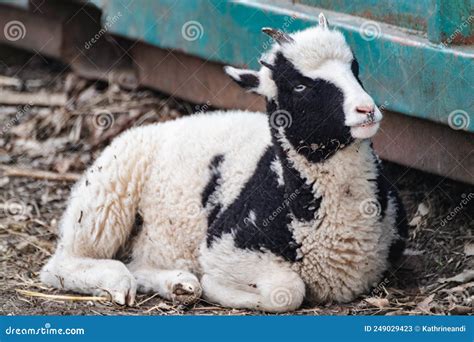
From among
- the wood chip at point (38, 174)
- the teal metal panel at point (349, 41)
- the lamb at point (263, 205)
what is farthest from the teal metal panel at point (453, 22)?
the wood chip at point (38, 174)

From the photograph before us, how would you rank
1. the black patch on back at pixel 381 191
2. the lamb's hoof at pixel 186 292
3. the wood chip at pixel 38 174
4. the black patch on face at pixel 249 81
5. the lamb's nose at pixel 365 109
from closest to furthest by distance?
the lamb's nose at pixel 365 109
the black patch on back at pixel 381 191
the black patch on face at pixel 249 81
the lamb's hoof at pixel 186 292
the wood chip at pixel 38 174

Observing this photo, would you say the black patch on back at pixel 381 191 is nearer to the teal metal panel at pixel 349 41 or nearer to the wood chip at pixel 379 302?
the wood chip at pixel 379 302

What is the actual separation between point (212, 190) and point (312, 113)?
954 millimetres

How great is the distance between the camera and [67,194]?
7938mm

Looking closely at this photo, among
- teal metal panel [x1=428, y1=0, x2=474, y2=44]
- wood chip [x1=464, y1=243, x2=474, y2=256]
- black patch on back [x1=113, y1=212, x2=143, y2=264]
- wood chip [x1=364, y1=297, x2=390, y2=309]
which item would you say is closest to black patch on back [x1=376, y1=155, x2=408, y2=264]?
wood chip [x1=364, y1=297, x2=390, y2=309]

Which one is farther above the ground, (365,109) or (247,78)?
(247,78)

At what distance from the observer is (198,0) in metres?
7.87

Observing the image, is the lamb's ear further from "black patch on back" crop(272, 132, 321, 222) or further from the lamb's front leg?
the lamb's front leg

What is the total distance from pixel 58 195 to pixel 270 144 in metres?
2.43

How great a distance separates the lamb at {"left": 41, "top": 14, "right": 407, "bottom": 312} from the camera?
5547 mm

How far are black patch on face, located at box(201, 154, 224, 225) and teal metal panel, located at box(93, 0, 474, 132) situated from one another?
1.13 meters

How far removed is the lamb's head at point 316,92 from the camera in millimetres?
5328

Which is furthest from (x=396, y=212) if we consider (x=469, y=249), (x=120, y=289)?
(x=120, y=289)

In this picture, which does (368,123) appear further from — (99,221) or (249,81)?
(99,221)
